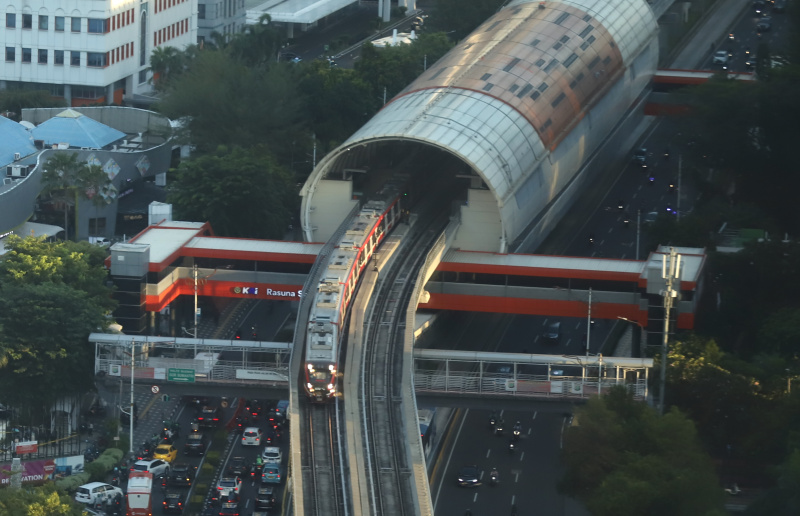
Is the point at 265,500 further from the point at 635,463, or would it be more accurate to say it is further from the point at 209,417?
the point at 635,463

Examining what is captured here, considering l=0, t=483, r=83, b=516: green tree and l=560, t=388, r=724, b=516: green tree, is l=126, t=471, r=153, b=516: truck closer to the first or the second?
l=0, t=483, r=83, b=516: green tree

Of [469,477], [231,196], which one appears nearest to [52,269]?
[231,196]

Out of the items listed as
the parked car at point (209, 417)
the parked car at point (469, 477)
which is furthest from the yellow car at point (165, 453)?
the parked car at point (469, 477)

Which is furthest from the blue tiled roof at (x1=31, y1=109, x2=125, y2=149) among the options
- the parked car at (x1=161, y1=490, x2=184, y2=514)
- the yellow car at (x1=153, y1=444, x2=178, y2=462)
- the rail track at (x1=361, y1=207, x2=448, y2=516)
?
the parked car at (x1=161, y1=490, x2=184, y2=514)

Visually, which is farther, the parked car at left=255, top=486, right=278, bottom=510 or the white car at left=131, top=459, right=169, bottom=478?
the white car at left=131, top=459, right=169, bottom=478

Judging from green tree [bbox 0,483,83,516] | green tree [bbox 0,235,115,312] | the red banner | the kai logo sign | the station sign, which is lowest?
the red banner

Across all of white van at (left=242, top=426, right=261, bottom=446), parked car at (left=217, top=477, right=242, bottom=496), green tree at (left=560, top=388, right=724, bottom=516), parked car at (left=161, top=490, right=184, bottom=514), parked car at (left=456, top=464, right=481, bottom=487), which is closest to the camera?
green tree at (left=560, top=388, right=724, bottom=516)
